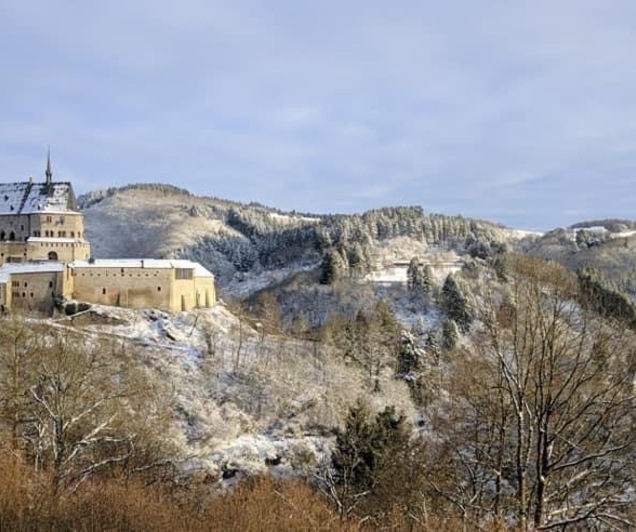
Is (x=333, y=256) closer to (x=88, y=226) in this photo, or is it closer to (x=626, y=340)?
(x=626, y=340)

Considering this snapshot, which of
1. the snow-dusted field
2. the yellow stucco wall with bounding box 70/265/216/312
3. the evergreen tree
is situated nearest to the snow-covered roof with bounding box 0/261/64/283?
the yellow stucco wall with bounding box 70/265/216/312

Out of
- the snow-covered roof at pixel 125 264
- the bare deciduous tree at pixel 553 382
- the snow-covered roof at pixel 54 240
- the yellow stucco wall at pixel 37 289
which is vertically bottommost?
the bare deciduous tree at pixel 553 382

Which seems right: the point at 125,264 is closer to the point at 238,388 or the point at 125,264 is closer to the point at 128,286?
the point at 128,286

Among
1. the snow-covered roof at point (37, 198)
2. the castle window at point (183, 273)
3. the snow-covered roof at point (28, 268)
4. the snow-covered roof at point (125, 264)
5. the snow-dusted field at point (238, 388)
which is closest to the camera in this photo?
the snow-dusted field at point (238, 388)

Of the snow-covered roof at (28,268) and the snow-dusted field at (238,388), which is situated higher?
the snow-covered roof at (28,268)

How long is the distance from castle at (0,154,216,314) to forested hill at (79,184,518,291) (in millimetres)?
31350

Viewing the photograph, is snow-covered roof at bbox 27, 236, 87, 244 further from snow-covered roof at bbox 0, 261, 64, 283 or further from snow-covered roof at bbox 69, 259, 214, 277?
snow-covered roof at bbox 0, 261, 64, 283

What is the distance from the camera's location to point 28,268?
46625 mm

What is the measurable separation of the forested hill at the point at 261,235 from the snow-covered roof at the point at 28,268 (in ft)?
125

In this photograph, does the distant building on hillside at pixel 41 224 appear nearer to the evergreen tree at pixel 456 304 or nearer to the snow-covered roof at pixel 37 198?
the snow-covered roof at pixel 37 198

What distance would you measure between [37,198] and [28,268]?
10.5 m

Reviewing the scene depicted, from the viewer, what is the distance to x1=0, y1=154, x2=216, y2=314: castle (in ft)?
152

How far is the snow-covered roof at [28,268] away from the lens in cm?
4594

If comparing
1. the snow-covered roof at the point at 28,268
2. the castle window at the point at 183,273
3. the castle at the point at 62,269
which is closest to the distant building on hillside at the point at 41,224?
the castle at the point at 62,269
